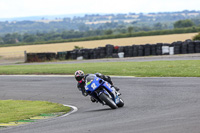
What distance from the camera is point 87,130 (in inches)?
344

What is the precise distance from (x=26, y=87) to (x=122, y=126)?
13294 mm

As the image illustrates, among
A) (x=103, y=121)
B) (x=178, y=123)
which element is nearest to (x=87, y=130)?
(x=103, y=121)

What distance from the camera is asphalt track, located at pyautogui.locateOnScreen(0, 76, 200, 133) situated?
8.70 m

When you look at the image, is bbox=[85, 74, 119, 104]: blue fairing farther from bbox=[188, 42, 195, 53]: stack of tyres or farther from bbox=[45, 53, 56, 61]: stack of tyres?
bbox=[45, 53, 56, 61]: stack of tyres

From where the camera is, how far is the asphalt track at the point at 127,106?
8698mm

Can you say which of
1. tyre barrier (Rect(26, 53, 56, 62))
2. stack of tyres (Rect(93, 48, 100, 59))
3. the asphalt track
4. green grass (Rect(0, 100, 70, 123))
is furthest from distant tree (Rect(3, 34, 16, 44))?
green grass (Rect(0, 100, 70, 123))

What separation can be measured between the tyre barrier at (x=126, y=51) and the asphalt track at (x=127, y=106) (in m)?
14.8

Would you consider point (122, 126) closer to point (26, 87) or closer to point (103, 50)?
point (26, 87)

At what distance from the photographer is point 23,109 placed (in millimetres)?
14227

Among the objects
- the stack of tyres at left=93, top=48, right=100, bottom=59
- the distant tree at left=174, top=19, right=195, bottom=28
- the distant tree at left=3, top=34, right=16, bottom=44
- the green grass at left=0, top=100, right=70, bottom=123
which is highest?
the distant tree at left=174, top=19, right=195, bottom=28

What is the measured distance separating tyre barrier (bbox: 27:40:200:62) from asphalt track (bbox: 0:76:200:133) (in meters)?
14.8

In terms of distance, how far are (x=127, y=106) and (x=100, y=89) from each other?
130 cm

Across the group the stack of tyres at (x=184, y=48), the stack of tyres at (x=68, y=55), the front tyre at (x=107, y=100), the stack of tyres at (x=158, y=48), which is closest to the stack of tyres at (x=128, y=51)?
the stack of tyres at (x=158, y=48)

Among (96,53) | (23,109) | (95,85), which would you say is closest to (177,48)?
(96,53)
